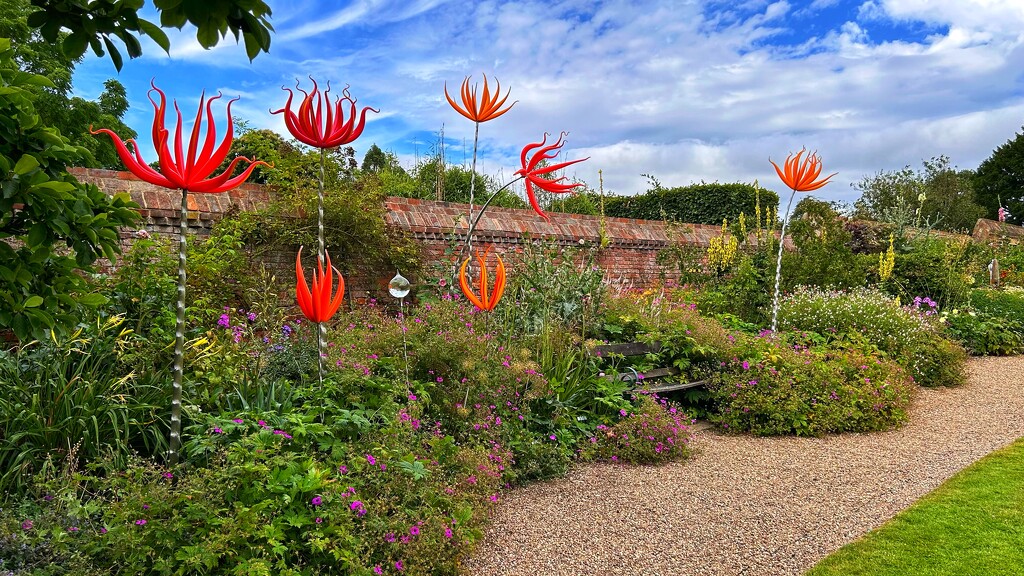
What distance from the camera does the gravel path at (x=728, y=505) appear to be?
331 centimetres

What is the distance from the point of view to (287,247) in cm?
710

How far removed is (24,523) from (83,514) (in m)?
0.21

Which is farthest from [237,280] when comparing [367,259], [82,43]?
[82,43]

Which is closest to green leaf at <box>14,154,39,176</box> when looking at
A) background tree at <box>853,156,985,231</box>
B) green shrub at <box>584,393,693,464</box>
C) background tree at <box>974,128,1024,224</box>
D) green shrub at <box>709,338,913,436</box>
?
green shrub at <box>584,393,693,464</box>

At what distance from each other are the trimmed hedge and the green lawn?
38.6 feet

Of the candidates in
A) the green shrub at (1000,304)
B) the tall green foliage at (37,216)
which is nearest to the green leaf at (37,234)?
the tall green foliage at (37,216)

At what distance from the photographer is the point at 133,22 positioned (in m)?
1.79

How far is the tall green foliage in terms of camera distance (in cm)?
204

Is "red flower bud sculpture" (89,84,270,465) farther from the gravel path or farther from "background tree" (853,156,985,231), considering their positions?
"background tree" (853,156,985,231)

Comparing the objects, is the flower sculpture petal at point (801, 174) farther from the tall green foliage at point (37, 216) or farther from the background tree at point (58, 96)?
the background tree at point (58, 96)

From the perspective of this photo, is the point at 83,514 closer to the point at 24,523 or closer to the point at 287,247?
the point at 24,523

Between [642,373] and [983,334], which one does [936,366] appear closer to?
[983,334]

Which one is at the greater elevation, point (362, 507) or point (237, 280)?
point (237, 280)

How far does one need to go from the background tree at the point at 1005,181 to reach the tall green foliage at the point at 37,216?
42.4 m
